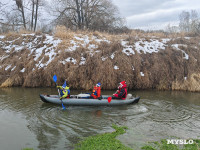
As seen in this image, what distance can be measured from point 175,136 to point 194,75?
7.93m

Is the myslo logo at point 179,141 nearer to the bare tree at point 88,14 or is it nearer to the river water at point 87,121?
the river water at point 87,121

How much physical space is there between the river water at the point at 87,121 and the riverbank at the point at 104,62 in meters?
2.60

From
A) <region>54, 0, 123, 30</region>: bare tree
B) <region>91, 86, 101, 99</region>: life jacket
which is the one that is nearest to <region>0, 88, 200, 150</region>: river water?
<region>91, 86, 101, 99</region>: life jacket

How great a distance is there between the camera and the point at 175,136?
5.29m

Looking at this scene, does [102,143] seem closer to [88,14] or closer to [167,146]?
[167,146]

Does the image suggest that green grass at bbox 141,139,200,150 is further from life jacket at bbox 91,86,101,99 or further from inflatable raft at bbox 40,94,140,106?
life jacket at bbox 91,86,101,99

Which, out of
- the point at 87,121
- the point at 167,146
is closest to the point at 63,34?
the point at 87,121

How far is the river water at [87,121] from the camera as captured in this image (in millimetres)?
5070

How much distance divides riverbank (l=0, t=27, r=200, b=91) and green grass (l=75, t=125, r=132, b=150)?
6.66 meters

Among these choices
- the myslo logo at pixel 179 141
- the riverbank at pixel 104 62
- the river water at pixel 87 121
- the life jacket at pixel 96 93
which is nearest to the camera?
the myslo logo at pixel 179 141

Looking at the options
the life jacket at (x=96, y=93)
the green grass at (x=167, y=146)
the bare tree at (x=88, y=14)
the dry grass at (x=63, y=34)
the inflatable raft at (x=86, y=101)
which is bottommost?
the green grass at (x=167, y=146)

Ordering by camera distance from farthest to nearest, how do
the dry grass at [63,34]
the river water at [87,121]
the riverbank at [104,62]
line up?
1. the dry grass at [63,34]
2. the riverbank at [104,62]
3. the river water at [87,121]

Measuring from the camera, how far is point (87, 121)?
6.54m

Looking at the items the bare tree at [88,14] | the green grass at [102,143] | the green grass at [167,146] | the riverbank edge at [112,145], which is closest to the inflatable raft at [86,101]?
the green grass at [102,143]
